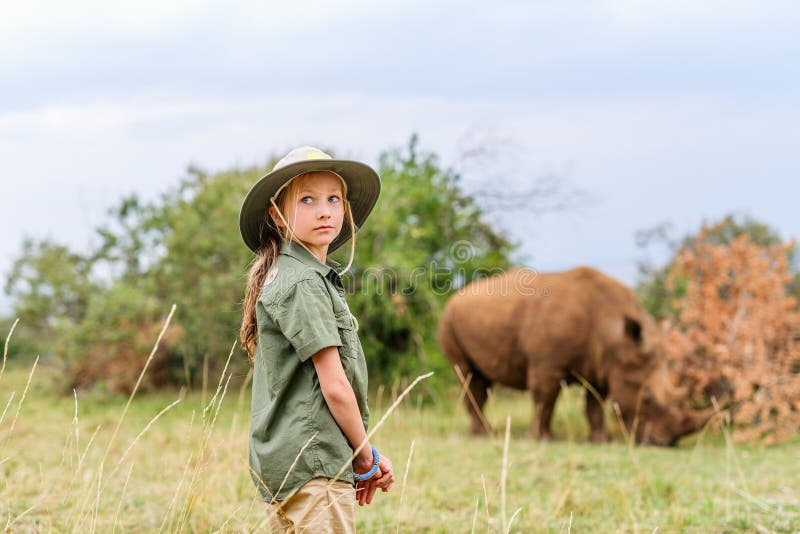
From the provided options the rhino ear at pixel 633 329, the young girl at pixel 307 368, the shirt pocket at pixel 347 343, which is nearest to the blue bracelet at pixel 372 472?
the young girl at pixel 307 368

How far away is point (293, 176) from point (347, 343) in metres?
0.63

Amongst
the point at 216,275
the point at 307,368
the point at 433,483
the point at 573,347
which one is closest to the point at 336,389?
the point at 307,368

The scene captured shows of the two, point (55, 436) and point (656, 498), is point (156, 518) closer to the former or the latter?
point (656, 498)

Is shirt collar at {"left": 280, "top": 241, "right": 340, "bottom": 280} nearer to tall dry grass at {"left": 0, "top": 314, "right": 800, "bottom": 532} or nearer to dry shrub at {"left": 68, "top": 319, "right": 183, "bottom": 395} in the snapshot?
tall dry grass at {"left": 0, "top": 314, "right": 800, "bottom": 532}

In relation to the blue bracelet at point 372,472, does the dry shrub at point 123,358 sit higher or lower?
lower

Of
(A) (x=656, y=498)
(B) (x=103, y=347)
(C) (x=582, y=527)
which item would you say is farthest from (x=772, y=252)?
(B) (x=103, y=347)

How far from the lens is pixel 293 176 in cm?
296

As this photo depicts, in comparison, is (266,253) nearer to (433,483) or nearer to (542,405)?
(433,483)

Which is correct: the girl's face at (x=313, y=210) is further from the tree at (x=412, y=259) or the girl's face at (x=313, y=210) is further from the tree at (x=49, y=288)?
the tree at (x=49, y=288)

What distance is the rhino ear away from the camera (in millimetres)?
8828

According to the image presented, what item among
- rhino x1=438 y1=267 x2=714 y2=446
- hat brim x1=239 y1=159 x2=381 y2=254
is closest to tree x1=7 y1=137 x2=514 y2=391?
rhino x1=438 y1=267 x2=714 y2=446

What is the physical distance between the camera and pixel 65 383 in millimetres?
14789

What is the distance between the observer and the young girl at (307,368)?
2.74 metres

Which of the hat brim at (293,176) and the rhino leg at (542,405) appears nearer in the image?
the hat brim at (293,176)
